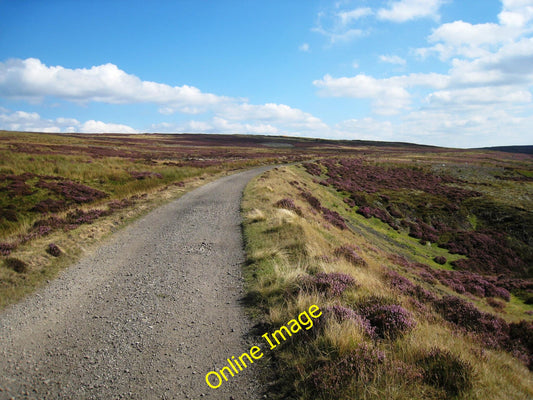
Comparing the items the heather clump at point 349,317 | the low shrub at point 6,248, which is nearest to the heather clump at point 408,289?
the heather clump at point 349,317

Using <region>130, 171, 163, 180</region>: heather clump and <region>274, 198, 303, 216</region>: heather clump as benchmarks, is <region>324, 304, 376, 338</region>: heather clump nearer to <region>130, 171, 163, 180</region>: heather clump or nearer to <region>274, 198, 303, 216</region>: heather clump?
<region>274, 198, 303, 216</region>: heather clump

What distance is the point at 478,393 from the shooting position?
3721 mm

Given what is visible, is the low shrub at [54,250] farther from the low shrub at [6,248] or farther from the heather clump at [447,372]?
the heather clump at [447,372]

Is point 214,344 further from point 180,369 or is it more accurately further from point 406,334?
point 406,334

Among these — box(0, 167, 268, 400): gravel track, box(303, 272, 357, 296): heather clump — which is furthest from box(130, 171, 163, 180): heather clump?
box(303, 272, 357, 296): heather clump

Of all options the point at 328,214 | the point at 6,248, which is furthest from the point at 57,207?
the point at 328,214

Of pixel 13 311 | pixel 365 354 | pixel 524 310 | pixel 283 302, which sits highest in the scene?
pixel 365 354

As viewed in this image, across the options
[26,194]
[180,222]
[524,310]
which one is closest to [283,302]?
[180,222]

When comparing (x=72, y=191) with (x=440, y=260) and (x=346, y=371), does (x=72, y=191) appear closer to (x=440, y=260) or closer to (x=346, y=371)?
(x=346, y=371)

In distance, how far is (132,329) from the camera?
597 cm

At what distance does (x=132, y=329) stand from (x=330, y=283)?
183 inches

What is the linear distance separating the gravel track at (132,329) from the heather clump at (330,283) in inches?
73.2

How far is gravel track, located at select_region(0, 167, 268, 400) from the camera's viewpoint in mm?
4555

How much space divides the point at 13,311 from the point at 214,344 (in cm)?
519
